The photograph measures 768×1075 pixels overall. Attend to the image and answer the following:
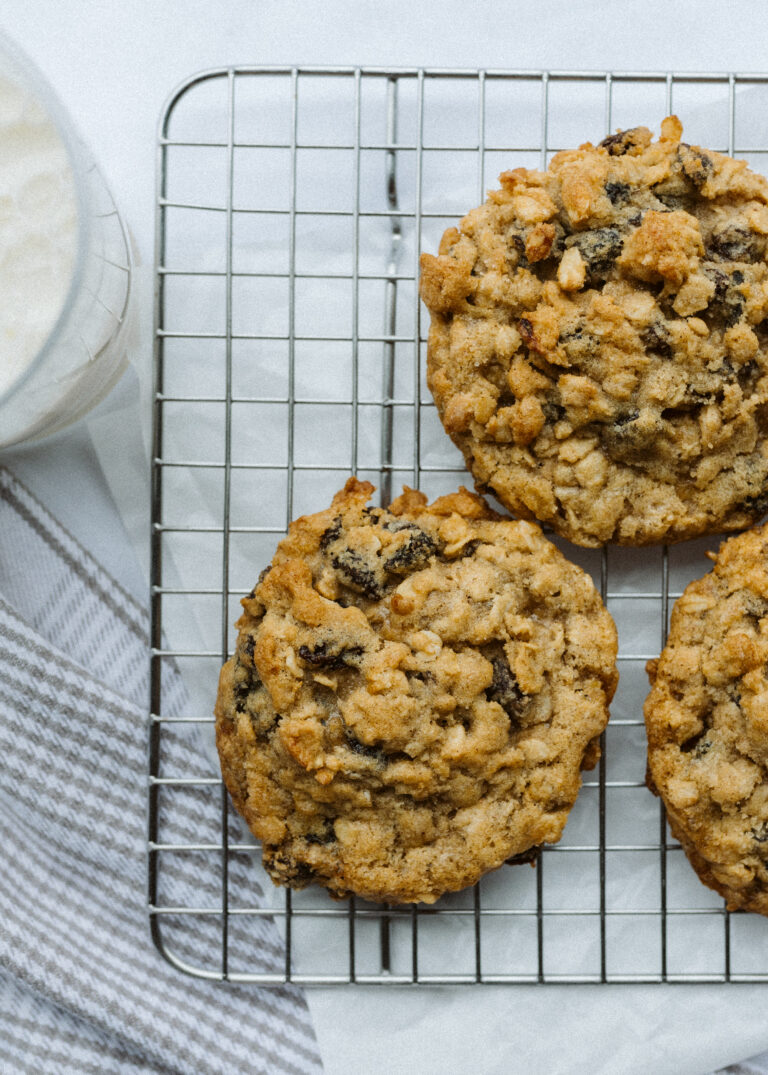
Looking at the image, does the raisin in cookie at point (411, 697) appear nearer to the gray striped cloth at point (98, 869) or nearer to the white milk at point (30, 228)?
the gray striped cloth at point (98, 869)

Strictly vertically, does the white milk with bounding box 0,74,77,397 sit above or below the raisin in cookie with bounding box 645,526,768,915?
above

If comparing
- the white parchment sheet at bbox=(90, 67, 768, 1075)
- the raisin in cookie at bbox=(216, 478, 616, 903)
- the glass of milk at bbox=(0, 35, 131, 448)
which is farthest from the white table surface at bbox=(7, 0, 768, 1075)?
the raisin in cookie at bbox=(216, 478, 616, 903)

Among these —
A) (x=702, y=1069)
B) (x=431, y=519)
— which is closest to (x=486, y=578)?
(x=431, y=519)

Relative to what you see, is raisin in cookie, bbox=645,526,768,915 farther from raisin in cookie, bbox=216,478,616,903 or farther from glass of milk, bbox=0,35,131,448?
glass of milk, bbox=0,35,131,448

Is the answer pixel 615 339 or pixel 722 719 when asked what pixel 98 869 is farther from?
pixel 615 339

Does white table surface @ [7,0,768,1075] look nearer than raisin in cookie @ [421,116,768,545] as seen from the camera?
No

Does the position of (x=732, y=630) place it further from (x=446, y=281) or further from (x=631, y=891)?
(x=446, y=281)
